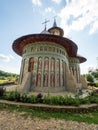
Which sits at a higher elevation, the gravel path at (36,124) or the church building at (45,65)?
the church building at (45,65)

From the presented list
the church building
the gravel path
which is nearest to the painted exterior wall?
the church building

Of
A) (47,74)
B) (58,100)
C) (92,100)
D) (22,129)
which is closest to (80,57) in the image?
(47,74)

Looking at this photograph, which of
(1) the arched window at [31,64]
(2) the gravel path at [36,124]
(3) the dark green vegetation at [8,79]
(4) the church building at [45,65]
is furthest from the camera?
(3) the dark green vegetation at [8,79]

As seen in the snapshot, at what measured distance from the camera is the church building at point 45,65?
60.2ft

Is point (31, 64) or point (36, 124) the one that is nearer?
point (36, 124)

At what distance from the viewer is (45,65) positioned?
19.0m

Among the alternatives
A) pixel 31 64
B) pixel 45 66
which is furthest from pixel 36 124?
pixel 31 64

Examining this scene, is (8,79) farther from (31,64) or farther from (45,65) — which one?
(45,65)

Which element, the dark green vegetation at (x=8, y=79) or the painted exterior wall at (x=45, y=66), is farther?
the dark green vegetation at (x=8, y=79)

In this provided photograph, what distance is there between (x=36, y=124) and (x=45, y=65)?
12.8 m

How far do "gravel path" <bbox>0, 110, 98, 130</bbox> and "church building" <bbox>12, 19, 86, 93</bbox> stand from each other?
9.95 meters

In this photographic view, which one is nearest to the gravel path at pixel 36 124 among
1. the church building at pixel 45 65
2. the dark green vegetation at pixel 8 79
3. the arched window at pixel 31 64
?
the church building at pixel 45 65

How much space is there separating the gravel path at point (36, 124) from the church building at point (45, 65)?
9952 mm

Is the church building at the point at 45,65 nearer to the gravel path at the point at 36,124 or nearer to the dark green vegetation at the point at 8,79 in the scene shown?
the dark green vegetation at the point at 8,79
